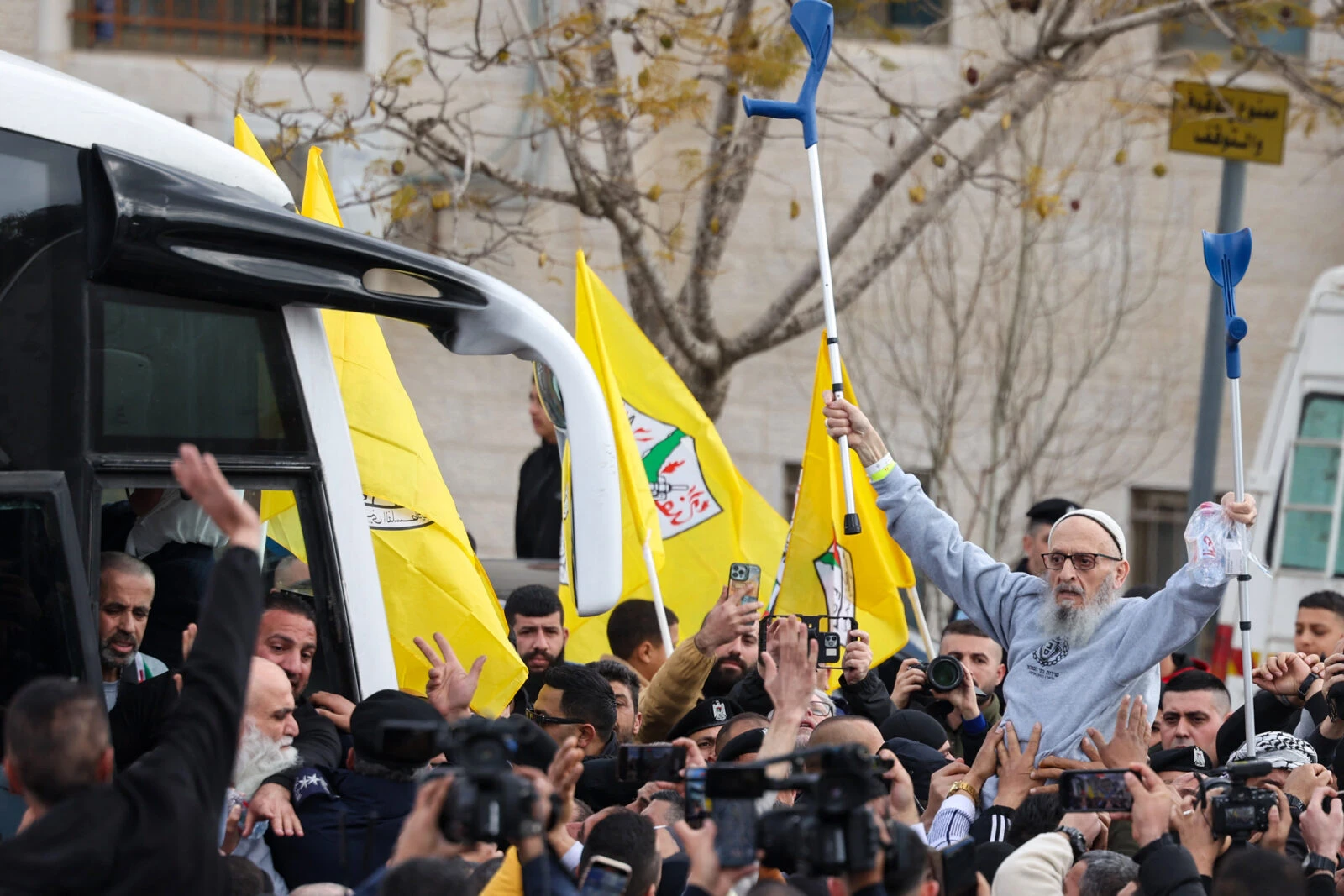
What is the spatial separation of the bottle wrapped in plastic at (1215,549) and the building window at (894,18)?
7.58 m

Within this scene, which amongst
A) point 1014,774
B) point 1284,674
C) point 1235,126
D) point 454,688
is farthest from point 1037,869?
point 1235,126

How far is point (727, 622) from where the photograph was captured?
5730mm

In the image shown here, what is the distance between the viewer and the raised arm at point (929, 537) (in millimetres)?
5633

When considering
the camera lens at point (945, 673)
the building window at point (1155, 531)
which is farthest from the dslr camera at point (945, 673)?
the building window at point (1155, 531)

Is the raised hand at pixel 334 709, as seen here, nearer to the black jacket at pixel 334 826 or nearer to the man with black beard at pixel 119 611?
the black jacket at pixel 334 826

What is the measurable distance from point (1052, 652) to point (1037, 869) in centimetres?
129

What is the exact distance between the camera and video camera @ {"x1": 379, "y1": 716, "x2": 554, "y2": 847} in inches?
128

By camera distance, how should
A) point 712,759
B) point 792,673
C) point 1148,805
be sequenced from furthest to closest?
point 712,759
point 792,673
point 1148,805

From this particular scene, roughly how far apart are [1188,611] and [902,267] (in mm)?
10280

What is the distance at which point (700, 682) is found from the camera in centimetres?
602

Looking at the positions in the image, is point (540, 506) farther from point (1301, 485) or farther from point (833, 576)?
point (1301, 485)

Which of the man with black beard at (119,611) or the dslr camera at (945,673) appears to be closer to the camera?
the man with black beard at (119,611)

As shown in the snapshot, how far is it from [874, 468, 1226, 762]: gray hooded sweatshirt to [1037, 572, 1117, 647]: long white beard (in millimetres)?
18

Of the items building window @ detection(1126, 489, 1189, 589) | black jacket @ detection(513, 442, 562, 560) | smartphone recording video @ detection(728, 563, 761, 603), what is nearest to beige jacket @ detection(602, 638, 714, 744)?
smartphone recording video @ detection(728, 563, 761, 603)
